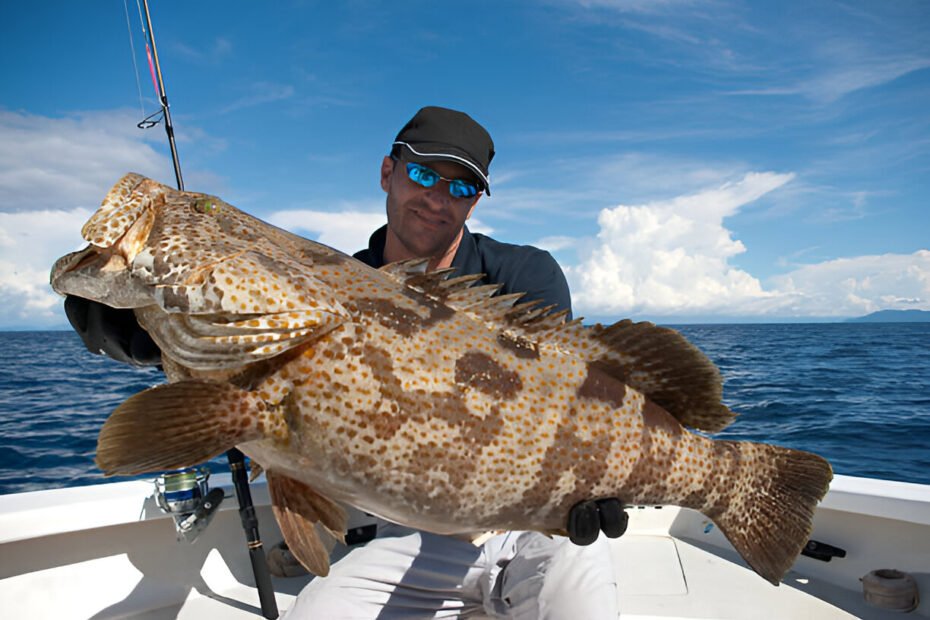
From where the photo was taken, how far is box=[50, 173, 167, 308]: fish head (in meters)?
2.32

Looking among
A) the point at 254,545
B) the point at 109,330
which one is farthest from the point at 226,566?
the point at 109,330

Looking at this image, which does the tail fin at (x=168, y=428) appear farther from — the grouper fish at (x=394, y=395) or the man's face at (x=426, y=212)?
the man's face at (x=426, y=212)

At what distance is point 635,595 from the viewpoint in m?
4.68

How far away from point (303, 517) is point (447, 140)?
2.87m

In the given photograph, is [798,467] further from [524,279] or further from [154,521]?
[154,521]

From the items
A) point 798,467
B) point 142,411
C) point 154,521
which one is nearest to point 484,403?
point 142,411

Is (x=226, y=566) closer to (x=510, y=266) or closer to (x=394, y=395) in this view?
(x=510, y=266)

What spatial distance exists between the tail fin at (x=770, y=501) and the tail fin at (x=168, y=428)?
239cm

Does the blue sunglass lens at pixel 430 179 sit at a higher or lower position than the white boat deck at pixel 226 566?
higher

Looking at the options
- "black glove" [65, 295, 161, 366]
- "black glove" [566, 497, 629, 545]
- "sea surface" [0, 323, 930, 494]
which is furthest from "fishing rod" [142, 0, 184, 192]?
"sea surface" [0, 323, 930, 494]

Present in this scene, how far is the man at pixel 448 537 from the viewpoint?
126 inches

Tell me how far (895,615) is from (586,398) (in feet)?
11.9

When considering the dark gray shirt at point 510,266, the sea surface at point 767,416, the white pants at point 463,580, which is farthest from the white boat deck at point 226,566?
the sea surface at point 767,416

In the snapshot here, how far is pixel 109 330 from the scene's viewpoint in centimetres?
310
